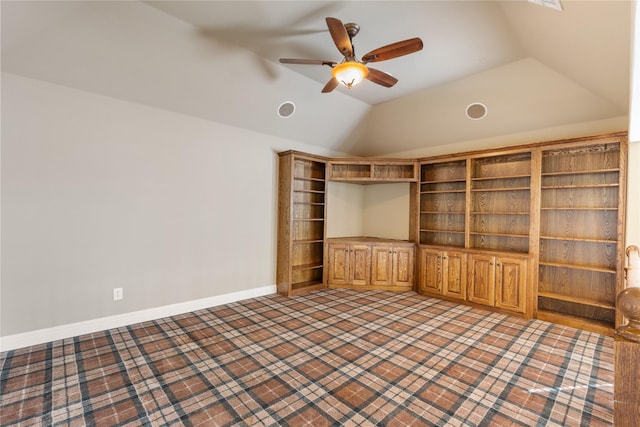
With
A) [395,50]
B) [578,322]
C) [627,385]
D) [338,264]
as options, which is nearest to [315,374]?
[627,385]

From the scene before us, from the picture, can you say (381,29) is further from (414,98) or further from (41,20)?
(41,20)

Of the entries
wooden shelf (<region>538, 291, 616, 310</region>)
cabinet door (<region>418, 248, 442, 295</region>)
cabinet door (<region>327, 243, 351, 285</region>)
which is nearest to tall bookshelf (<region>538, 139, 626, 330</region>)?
wooden shelf (<region>538, 291, 616, 310</region>)

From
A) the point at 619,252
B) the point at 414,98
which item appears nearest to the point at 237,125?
the point at 414,98

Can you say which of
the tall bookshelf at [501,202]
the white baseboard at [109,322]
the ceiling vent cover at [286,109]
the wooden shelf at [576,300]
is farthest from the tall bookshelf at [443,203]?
the white baseboard at [109,322]

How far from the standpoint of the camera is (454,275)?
170 inches

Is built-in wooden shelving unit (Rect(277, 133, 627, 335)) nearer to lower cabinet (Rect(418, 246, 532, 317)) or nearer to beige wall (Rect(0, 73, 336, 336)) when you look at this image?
lower cabinet (Rect(418, 246, 532, 317))

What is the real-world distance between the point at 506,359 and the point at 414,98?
3.50m

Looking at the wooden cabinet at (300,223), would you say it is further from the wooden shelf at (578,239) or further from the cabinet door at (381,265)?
the wooden shelf at (578,239)

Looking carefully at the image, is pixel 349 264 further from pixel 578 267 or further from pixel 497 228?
pixel 578 267

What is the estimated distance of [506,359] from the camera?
2.66 metres

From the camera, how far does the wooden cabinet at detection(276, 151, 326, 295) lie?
4.55 meters

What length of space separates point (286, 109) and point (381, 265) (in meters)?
2.93

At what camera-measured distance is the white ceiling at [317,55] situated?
8.16 feet

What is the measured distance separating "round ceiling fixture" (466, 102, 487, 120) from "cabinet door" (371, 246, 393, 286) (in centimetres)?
234
